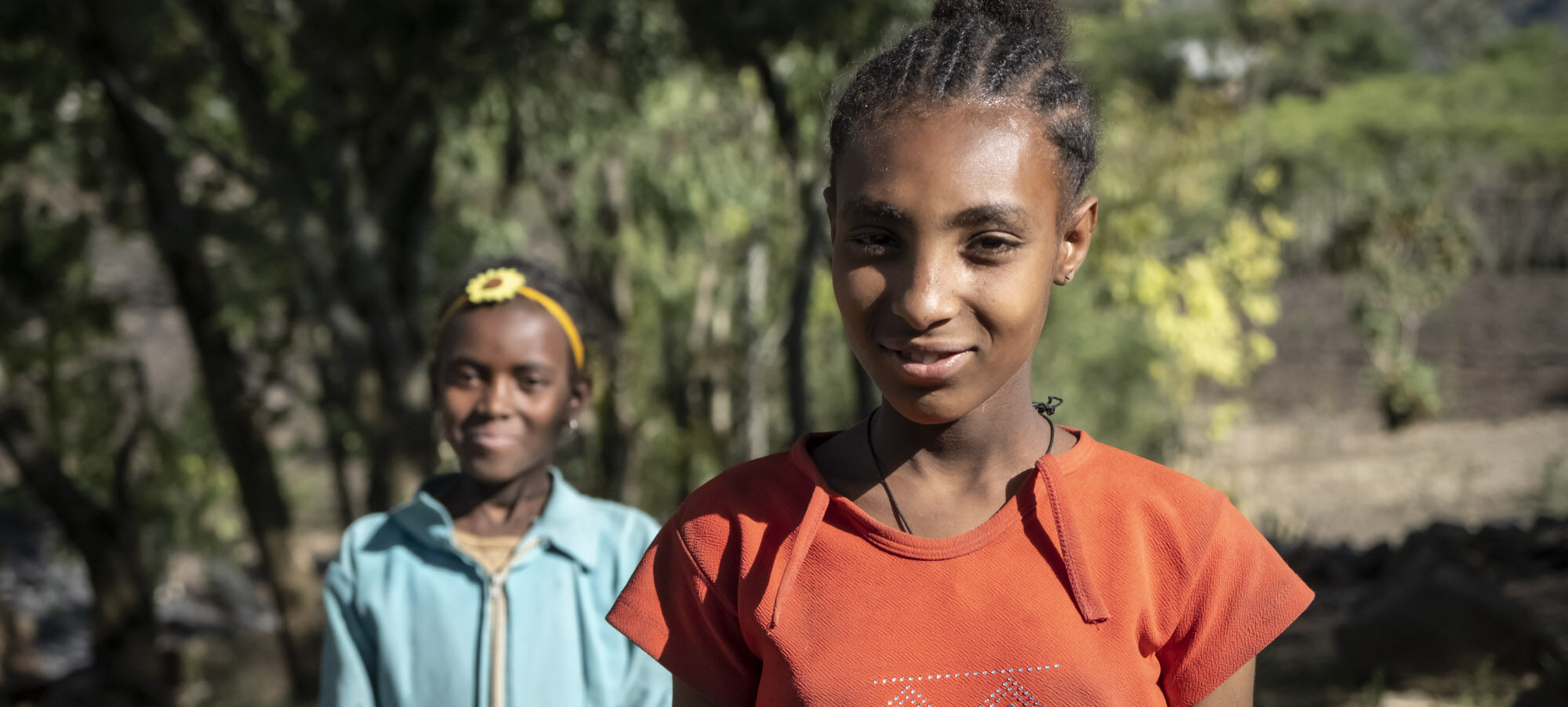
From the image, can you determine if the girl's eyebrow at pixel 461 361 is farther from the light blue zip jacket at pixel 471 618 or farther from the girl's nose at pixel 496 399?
the light blue zip jacket at pixel 471 618

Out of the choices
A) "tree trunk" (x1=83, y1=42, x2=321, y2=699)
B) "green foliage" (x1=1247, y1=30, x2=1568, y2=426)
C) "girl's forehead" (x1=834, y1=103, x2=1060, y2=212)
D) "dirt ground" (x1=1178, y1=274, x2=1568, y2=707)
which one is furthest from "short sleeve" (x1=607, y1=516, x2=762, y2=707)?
"green foliage" (x1=1247, y1=30, x2=1568, y2=426)

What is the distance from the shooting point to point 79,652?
10.4 meters

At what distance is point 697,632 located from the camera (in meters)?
1.27

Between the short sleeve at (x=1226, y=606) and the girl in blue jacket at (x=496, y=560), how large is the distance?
3.50 feet

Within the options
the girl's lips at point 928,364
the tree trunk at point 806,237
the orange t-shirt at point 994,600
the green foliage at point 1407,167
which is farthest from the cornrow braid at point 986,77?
the green foliage at point 1407,167

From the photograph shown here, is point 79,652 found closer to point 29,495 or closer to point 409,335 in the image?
point 29,495

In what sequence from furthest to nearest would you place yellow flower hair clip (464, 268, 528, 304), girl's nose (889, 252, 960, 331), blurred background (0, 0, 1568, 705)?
blurred background (0, 0, 1568, 705), yellow flower hair clip (464, 268, 528, 304), girl's nose (889, 252, 960, 331)

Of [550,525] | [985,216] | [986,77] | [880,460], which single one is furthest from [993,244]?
[550,525]

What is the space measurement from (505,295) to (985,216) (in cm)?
131

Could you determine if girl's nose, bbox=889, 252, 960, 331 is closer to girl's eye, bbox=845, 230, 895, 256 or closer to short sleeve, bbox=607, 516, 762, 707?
girl's eye, bbox=845, 230, 895, 256

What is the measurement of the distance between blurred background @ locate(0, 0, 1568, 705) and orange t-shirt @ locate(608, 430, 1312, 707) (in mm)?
499

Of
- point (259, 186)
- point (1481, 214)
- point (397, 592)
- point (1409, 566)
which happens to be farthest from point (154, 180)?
point (1481, 214)

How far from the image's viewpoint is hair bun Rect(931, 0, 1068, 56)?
1.31m

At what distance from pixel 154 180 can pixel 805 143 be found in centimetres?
375
